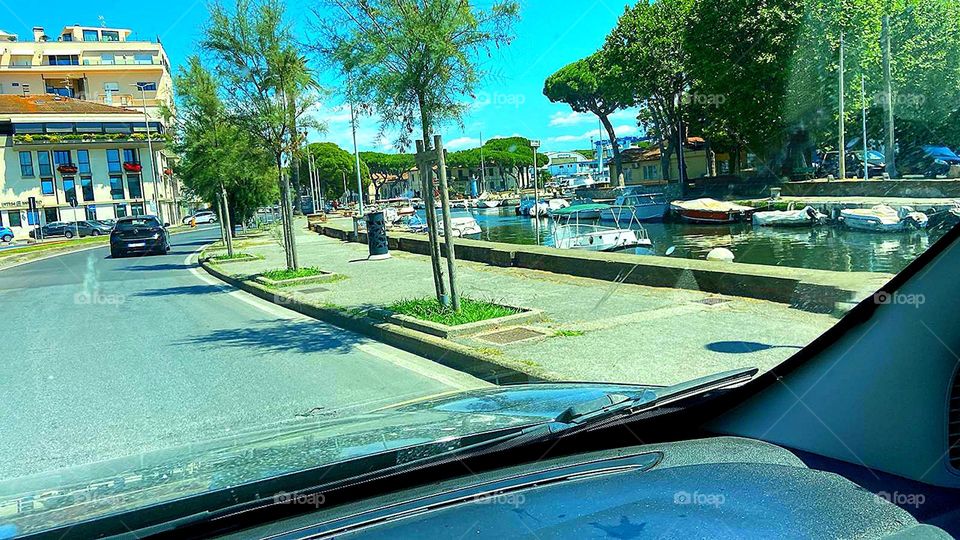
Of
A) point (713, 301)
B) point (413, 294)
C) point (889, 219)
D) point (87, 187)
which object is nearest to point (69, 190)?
point (87, 187)

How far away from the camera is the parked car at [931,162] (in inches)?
99.2

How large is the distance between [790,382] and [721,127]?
41832 millimetres

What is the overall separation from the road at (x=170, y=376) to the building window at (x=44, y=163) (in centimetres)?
6121

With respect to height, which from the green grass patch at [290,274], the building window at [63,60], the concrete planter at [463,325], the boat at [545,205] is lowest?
the concrete planter at [463,325]

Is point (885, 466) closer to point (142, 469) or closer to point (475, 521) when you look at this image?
point (475, 521)

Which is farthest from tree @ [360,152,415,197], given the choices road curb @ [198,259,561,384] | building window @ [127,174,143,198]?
road curb @ [198,259,561,384]

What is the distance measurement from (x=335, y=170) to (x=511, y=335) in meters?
100

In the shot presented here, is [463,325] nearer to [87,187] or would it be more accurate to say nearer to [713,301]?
[713,301]

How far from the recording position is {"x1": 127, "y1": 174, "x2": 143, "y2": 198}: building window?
2721 inches

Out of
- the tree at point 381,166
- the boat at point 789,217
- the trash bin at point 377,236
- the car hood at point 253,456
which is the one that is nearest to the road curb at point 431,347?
the car hood at point 253,456

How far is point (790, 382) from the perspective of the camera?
2381 mm

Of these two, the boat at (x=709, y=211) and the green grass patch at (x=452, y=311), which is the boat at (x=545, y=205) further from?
the green grass patch at (x=452, y=311)

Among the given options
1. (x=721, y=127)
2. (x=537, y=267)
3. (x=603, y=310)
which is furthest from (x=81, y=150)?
(x=603, y=310)

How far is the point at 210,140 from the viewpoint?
869 inches
